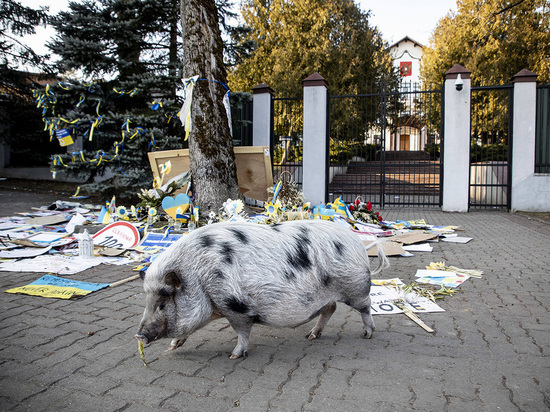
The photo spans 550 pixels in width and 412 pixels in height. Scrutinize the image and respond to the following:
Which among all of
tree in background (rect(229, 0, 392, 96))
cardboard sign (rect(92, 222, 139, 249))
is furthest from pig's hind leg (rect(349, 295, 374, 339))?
tree in background (rect(229, 0, 392, 96))

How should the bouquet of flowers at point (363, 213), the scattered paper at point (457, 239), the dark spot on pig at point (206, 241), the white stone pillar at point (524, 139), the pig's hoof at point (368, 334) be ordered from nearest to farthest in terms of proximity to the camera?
the dark spot on pig at point (206, 241)
the pig's hoof at point (368, 334)
the scattered paper at point (457, 239)
the bouquet of flowers at point (363, 213)
the white stone pillar at point (524, 139)

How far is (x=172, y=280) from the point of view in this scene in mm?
2457

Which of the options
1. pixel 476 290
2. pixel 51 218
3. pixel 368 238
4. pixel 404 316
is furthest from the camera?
pixel 51 218

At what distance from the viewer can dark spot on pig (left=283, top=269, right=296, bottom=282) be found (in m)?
2.54

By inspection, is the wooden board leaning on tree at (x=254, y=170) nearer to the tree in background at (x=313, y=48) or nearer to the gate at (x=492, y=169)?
the gate at (x=492, y=169)

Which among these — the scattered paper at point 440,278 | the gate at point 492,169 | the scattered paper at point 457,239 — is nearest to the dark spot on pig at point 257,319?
the scattered paper at point 440,278

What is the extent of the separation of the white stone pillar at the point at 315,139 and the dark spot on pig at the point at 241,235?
8959 mm

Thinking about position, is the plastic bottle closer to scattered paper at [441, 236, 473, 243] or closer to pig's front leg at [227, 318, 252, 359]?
pig's front leg at [227, 318, 252, 359]

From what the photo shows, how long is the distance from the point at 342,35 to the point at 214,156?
61.5ft

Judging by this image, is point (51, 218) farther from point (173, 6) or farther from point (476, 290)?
point (476, 290)

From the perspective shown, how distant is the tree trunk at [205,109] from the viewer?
7.50 metres

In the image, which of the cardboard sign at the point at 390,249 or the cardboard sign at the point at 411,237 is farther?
the cardboard sign at the point at 411,237

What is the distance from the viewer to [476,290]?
4.22 metres

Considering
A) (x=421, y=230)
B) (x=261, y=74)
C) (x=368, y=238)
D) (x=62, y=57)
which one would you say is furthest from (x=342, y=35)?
(x=368, y=238)
